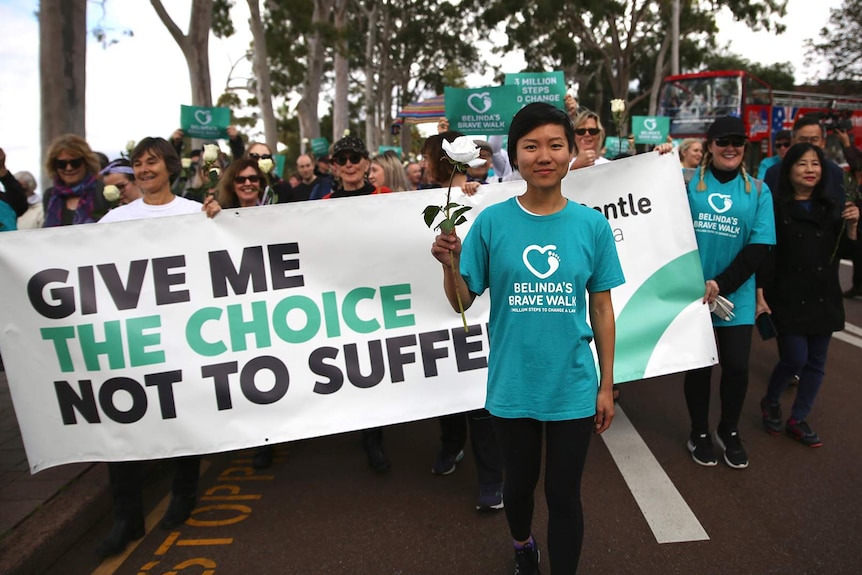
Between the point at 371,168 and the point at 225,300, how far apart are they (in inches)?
110

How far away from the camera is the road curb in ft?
9.70

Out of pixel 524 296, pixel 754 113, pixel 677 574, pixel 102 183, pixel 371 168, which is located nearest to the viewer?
pixel 524 296

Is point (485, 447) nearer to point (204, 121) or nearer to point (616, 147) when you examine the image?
point (616, 147)

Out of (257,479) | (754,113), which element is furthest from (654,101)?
(257,479)

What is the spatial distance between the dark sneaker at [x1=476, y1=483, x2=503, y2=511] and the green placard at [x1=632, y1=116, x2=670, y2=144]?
1193 centimetres

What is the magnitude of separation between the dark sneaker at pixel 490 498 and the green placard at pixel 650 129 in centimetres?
1193

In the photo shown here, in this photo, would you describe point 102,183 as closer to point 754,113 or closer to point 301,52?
point 301,52

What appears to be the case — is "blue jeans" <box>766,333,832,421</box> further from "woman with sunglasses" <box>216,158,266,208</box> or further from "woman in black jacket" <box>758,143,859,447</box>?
A: "woman with sunglasses" <box>216,158,266,208</box>

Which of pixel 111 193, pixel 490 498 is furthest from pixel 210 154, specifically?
pixel 490 498

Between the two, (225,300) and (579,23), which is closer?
(225,300)

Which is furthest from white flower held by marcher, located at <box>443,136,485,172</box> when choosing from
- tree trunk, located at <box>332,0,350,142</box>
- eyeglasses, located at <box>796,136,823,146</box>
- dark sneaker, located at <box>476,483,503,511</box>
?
tree trunk, located at <box>332,0,350,142</box>

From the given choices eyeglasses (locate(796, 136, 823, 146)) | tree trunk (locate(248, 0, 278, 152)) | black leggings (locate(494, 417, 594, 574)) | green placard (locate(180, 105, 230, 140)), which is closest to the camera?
black leggings (locate(494, 417, 594, 574))

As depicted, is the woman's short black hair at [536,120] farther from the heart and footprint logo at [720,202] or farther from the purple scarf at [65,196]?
the purple scarf at [65,196]

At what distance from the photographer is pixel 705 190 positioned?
380 centimetres
